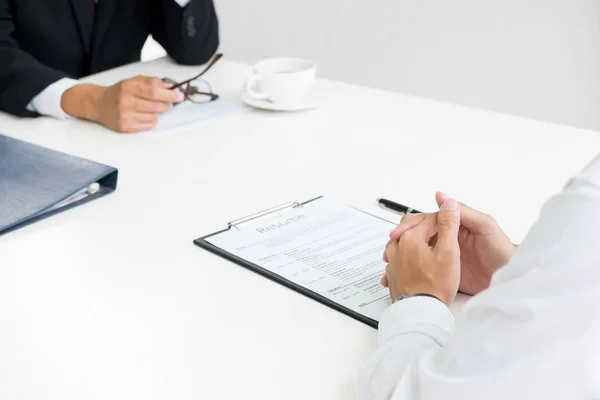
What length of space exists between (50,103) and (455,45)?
1653mm

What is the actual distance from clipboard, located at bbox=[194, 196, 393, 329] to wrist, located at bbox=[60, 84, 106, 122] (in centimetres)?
52

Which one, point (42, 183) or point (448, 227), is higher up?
point (448, 227)

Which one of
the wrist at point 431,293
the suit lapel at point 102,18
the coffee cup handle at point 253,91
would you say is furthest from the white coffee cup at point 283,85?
the wrist at point 431,293

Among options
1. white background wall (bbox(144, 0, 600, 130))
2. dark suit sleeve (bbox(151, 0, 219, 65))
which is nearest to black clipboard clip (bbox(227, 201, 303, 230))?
dark suit sleeve (bbox(151, 0, 219, 65))

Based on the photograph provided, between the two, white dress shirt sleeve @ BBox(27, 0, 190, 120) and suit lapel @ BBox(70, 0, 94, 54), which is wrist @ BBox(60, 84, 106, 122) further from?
suit lapel @ BBox(70, 0, 94, 54)

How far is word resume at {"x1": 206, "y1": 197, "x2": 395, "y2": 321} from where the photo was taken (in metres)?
0.86

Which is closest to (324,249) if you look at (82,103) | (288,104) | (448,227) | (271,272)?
(271,272)

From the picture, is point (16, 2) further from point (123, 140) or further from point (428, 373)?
point (428, 373)

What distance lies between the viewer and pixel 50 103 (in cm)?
143

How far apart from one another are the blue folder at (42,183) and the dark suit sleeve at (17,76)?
255 millimetres

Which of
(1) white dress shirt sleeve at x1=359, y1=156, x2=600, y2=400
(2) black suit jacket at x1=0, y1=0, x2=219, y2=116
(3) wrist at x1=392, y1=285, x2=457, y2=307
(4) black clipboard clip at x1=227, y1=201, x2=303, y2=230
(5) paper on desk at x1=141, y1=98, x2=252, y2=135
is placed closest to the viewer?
(1) white dress shirt sleeve at x1=359, y1=156, x2=600, y2=400

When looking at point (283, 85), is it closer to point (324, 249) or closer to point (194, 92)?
point (194, 92)

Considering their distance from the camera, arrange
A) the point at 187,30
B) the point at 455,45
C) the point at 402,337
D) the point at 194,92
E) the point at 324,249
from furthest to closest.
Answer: the point at 455,45
the point at 187,30
the point at 194,92
the point at 324,249
the point at 402,337

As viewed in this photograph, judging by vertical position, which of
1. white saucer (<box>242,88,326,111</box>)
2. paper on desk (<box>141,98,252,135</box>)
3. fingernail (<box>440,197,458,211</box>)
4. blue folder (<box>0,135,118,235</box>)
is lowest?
blue folder (<box>0,135,118,235</box>)
